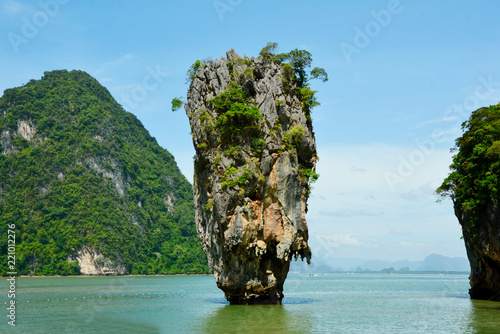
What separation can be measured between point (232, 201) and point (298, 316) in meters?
7.08

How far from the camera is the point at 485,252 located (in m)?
30.5

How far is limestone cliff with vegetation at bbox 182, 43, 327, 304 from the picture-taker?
28.2 meters

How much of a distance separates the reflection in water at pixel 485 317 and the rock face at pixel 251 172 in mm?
9969

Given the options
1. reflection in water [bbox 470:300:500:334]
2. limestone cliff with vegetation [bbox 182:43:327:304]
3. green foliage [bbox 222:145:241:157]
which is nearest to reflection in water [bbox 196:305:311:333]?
limestone cliff with vegetation [bbox 182:43:327:304]

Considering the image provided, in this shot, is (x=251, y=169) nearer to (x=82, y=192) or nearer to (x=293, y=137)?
(x=293, y=137)

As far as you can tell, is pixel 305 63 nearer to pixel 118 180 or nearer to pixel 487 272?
pixel 487 272

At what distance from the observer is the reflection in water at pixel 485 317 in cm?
2128

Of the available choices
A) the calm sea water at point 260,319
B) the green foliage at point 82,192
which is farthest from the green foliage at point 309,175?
the green foliage at point 82,192

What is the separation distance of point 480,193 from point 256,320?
628 inches

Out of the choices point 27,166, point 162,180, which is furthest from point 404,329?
point 162,180

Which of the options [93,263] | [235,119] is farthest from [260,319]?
[93,263]

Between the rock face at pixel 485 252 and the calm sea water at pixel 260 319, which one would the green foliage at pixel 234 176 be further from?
the rock face at pixel 485 252

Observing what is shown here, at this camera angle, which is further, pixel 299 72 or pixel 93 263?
pixel 93 263

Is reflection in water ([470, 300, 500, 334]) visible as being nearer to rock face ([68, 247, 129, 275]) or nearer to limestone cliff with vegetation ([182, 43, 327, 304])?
limestone cliff with vegetation ([182, 43, 327, 304])
